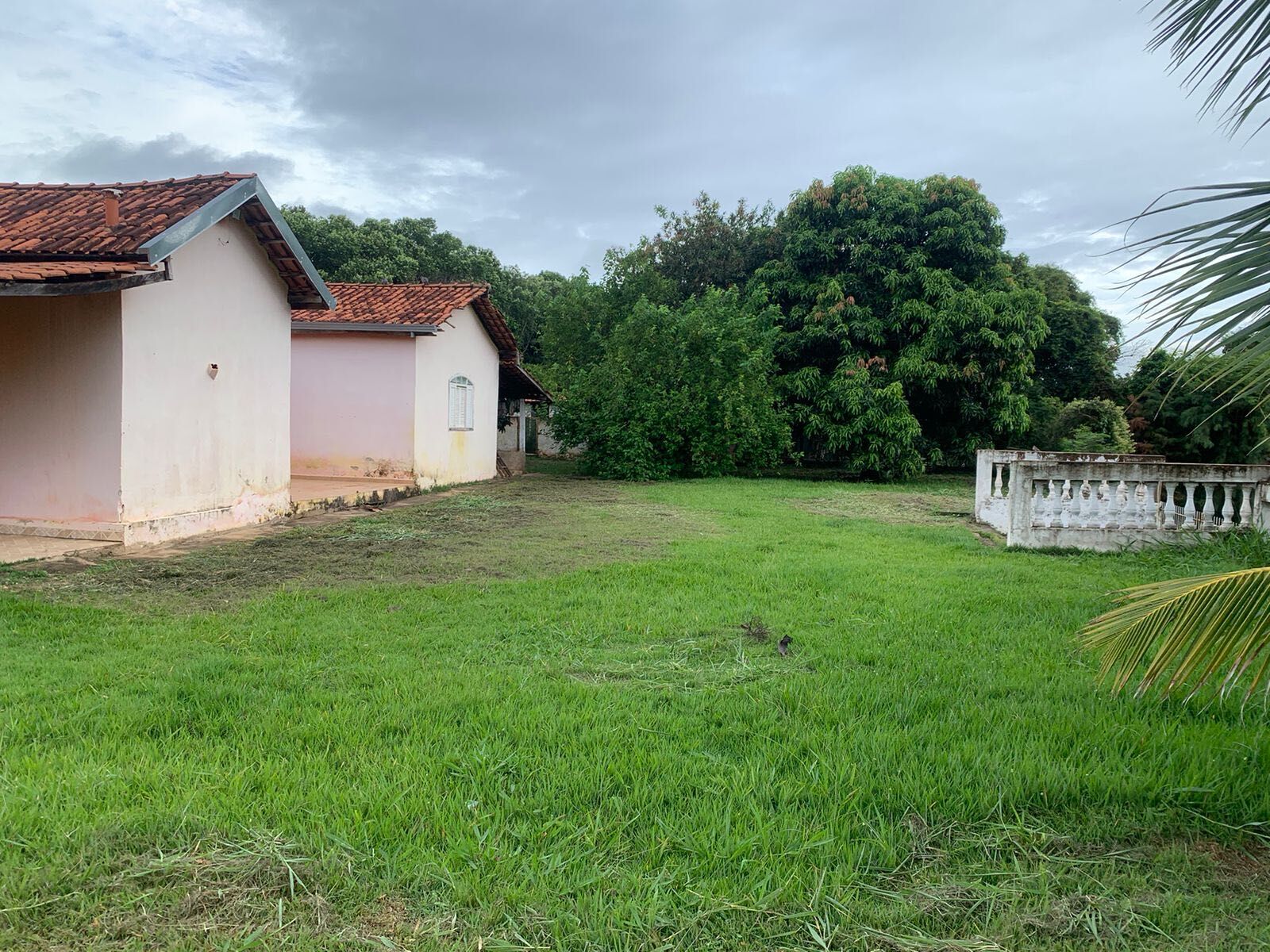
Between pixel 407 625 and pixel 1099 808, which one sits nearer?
pixel 1099 808

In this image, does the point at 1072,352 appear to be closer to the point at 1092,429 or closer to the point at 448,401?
the point at 1092,429

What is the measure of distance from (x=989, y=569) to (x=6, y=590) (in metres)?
7.94

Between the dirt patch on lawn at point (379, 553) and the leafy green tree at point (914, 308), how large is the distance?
9478 millimetres

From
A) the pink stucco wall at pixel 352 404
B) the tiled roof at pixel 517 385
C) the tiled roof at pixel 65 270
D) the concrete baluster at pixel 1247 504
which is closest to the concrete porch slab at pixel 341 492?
the pink stucco wall at pixel 352 404

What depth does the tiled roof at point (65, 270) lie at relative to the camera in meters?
6.63

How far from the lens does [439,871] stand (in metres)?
2.41

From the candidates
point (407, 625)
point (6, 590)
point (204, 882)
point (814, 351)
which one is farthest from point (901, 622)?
point (814, 351)

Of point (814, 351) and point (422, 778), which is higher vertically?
point (814, 351)

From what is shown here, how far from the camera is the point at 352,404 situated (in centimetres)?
1536

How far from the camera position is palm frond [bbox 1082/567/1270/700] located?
7.72 feet

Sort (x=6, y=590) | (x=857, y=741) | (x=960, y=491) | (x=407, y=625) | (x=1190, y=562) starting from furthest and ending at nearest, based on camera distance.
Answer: (x=960, y=491), (x=1190, y=562), (x=6, y=590), (x=407, y=625), (x=857, y=741)

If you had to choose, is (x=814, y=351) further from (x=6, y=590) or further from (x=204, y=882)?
(x=204, y=882)

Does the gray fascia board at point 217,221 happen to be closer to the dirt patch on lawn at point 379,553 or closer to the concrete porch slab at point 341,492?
the dirt patch on lawn at point 379,553

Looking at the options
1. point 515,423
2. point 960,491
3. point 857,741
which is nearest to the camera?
point 857,741
